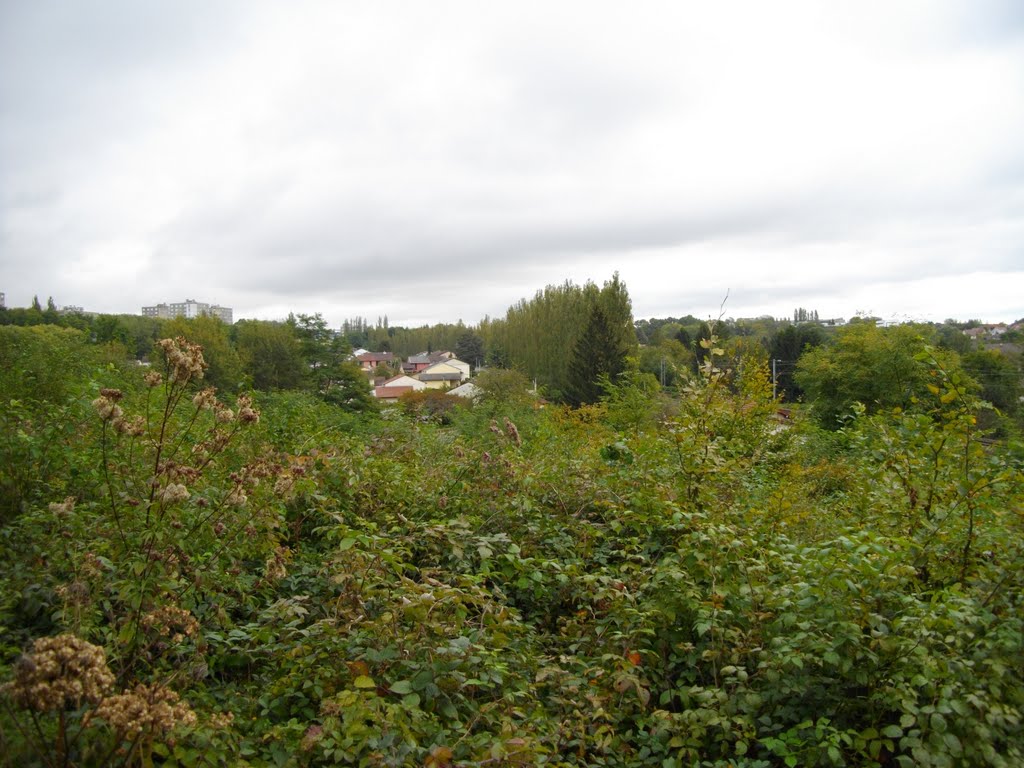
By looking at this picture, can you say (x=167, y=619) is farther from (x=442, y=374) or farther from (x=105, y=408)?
(x=442, y=374)

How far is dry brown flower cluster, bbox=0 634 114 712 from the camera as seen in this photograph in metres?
1.25

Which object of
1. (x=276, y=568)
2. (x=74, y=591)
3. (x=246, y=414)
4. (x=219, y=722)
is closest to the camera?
(x=219, y=722)

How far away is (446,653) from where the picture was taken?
2172 millimetres

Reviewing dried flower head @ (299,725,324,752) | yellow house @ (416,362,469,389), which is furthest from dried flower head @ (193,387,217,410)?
yellow house @ (416,362,469,389)

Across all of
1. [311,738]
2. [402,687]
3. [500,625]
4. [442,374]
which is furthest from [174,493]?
[442,374]

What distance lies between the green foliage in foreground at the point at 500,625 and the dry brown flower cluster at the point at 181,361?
1 centimetres

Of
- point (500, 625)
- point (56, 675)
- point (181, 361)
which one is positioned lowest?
point (500, 625)

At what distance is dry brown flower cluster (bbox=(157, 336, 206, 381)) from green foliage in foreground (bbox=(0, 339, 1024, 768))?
0.01 m

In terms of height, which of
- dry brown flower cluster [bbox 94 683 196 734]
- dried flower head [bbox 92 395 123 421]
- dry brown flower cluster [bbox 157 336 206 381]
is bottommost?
dry brown flower cluster [bbox 94 683 196 734]

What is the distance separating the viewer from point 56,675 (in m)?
1.29

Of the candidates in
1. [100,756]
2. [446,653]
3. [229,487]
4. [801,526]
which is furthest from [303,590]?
[801,526]

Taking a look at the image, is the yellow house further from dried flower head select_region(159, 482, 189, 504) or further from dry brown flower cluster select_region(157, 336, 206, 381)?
dried flower head select_region(159, 482, 189, 504)

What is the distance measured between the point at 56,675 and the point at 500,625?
1.57m

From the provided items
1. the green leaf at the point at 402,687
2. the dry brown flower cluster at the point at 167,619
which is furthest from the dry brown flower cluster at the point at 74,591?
the green leaf at the point at 402,687
